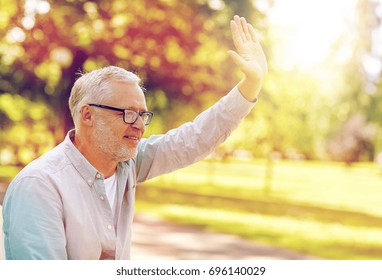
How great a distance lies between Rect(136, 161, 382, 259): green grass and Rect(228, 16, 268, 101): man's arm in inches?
142

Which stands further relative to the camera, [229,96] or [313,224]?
[313,224]

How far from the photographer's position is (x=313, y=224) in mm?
6215

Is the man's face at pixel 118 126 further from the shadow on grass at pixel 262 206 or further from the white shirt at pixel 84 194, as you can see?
the shadow on grass at pixel 262 206

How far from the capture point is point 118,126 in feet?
4.61

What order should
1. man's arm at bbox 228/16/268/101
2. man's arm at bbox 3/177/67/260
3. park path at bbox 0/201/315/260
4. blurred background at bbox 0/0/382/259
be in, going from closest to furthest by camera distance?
man's arm at bbox 3/177/67/260
man's arm at bbox 228/16/268/101
park path at bbox 0/201/315/260
blurred background at bbox 0/0/382/259

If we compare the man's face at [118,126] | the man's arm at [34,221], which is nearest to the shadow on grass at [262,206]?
the man's face at [118,126]

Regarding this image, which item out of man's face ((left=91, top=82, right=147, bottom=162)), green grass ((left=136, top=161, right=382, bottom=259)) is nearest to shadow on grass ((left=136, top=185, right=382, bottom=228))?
green grass ((left=136, top=161, right=382, bottom=259))

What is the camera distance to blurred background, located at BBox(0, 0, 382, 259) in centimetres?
491

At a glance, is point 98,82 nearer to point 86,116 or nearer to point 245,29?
point 86,116

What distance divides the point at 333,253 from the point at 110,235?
396 centimetres

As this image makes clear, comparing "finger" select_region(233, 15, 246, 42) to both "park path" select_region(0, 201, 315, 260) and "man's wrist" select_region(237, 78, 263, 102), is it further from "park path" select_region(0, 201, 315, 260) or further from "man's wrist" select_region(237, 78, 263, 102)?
"park path" select_region(0, 201, 315, 260)

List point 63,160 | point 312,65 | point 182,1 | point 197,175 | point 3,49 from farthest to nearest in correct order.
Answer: point 197,175, point 312,65, point 182,1, point 3,49, point 63,160

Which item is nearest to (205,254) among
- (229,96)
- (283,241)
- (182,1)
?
(283,241)

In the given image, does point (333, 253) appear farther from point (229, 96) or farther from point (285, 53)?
point (229, 96)
